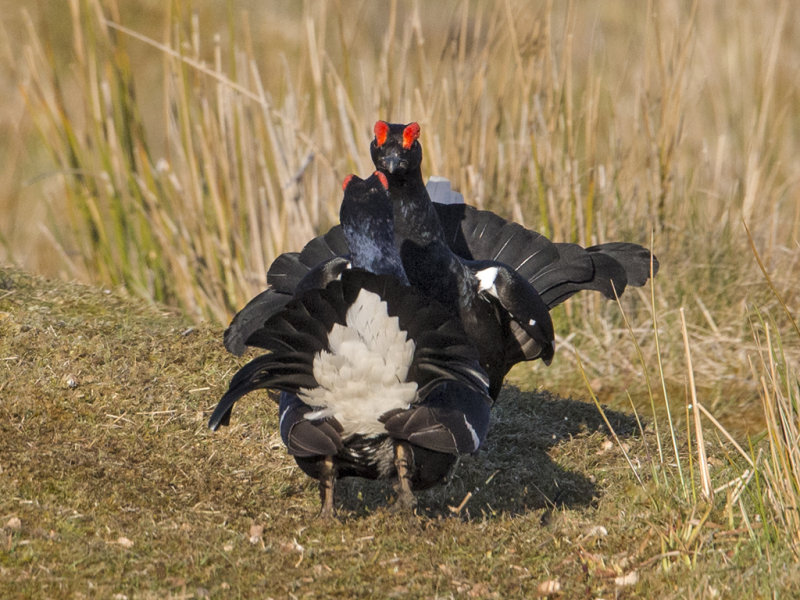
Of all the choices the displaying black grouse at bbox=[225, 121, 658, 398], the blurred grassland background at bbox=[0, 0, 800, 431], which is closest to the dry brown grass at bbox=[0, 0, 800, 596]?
the blurred grassland background at bbox=[0, 0, 800, 431]

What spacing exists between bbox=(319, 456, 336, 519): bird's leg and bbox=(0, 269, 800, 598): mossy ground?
0.08m

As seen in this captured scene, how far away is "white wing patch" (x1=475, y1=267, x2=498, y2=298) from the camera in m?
4.10

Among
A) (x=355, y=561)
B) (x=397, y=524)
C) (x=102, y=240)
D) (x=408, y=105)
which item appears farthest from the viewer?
(x=102, y=240)

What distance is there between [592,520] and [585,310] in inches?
109

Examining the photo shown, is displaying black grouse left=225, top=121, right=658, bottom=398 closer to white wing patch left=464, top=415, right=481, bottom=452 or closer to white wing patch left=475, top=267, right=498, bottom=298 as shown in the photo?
white wing patch left=475, top=267, right=498, bottom=298

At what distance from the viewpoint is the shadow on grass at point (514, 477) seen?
395cm

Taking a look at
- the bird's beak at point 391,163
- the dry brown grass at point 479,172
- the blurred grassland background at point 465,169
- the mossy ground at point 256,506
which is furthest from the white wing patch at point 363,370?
the blurred grassland background at point 465,169

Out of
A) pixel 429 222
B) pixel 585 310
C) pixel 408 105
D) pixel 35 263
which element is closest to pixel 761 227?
pixel 585 310

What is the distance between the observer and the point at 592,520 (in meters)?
3.71

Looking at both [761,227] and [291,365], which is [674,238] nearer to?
[761,227]

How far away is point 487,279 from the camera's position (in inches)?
162

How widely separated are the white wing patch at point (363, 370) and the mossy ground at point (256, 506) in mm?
452

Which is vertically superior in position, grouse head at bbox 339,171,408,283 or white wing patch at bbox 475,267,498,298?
grouse head at bbox 339,171,408,283

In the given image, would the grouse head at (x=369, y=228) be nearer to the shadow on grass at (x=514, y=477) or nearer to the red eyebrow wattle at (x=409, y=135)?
the red eyebrow wattle at (x=409, y=135)
